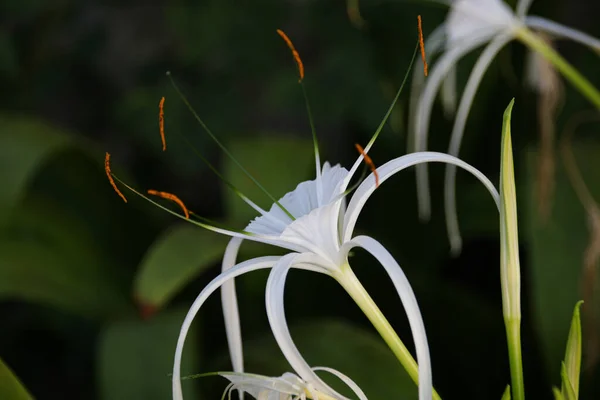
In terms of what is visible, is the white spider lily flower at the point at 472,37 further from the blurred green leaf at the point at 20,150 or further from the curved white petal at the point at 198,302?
the blurred green leaf at the point at 20,150

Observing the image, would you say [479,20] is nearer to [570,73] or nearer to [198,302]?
[570,73]

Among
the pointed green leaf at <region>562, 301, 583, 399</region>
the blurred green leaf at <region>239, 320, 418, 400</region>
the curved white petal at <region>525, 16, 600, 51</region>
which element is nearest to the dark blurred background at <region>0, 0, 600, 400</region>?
the blurred green leaf at <region>239, 320, 418, 400</region>

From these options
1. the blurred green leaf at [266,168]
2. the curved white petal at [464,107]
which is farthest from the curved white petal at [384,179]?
the blurred green leaf at [266,168]

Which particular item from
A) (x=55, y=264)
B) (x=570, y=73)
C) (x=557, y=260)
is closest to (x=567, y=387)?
(x=570, y=73)

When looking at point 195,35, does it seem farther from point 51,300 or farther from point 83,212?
point 51,300

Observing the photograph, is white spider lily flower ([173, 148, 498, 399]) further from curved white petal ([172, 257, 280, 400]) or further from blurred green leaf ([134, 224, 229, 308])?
blurred green leaf ([134, 224, 229, 308])

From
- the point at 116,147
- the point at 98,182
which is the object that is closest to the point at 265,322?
the point at 98,182
